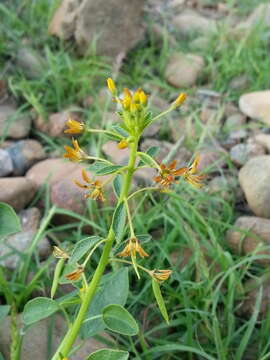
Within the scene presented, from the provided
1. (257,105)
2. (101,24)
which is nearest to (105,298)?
(257,105)

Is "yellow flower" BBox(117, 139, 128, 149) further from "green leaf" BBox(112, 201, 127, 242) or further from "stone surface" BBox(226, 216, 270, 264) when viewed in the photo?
"stone surface" BBox(226, 216, 270, 264)

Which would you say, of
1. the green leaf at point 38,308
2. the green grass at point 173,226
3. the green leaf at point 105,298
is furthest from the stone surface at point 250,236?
the green leaf at point 38,308

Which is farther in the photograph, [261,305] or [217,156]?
[217,156]

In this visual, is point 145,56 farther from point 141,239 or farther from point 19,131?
point 141,239

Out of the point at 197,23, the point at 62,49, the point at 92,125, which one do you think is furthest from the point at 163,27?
the point at 92,125

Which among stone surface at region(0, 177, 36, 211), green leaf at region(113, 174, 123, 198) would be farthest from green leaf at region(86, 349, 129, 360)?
stone surface at region(0, 177, 36, 211)

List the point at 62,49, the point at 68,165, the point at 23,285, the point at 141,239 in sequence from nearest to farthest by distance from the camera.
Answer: the point at 141,239 < the point at 23,285 < the point at 68,165 < the point at 62,49

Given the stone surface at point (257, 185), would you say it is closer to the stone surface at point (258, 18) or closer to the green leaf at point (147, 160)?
the green leaf at point (147, 160)
